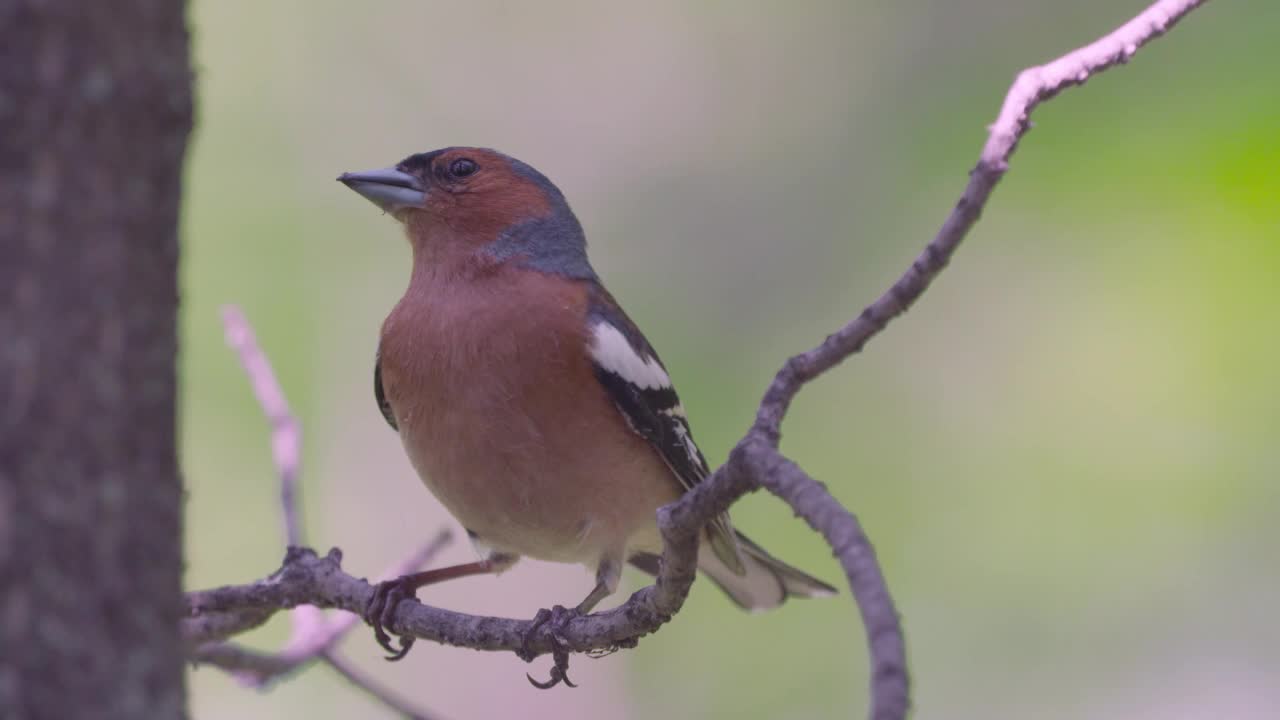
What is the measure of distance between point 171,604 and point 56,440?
276 mm

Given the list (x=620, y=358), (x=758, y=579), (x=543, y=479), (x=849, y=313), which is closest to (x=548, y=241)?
(x=620, y=358)

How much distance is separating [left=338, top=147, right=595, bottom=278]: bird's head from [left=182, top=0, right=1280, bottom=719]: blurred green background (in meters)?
1.66

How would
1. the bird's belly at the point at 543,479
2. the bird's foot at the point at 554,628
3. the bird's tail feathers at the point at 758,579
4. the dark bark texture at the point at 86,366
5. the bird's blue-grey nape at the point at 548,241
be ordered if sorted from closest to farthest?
the dark bark texture at the point at 86,366 → the bird's foot at the point at 554,628 → the bird's belly at the point at 543,479 → the bird's blue-grey nape at the point at 548,241 → the bird's tail feathers at the point at 758,579

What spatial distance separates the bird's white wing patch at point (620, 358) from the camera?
14.6 feet

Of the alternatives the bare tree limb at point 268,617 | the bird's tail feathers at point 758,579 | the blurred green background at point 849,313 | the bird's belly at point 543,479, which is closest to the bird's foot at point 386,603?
the bare tree limb at point 268,617

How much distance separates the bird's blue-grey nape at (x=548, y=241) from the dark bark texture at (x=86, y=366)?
301cm

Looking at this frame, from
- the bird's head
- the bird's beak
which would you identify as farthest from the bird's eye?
the bird's beak

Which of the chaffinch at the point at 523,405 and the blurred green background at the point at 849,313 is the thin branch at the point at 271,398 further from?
the blurred green background at the point at 849,313

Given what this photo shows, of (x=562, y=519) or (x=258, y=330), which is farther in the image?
(x=258, y=330)

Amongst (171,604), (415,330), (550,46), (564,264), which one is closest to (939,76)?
(550,46)

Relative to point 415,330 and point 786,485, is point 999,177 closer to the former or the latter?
point 786,485

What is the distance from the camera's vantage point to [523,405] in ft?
13.9

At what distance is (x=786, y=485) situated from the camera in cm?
195

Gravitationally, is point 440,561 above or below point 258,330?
below
